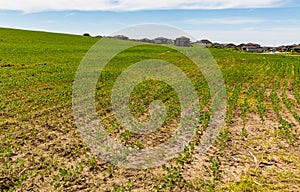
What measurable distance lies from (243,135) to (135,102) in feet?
20.2

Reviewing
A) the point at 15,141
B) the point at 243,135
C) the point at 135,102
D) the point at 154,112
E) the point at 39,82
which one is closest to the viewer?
the point at 15,141

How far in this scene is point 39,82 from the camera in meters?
19.9

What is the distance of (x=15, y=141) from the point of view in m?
9.21

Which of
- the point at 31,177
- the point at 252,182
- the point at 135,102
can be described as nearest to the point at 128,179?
the point at 31,177

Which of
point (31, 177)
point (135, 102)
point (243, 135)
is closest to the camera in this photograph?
point (31, 177)

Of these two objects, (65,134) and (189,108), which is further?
(189,108)

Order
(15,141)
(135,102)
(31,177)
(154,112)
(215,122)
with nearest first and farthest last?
(31,177) < (15,141) < (215,122) < (154,112) < (135,102)

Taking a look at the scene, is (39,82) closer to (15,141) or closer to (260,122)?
(15,141)

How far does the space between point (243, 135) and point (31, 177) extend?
7102 mm

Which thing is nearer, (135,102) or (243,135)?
(243,135)

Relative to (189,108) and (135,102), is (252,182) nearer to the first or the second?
(189,108)

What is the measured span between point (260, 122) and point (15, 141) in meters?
9.19

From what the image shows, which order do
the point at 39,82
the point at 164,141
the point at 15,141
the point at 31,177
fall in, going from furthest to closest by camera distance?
the point at 39,82 → the point at 164,141 → the point at 15,141 → the point at 31,177

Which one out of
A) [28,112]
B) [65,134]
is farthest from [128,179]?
[28,112]
